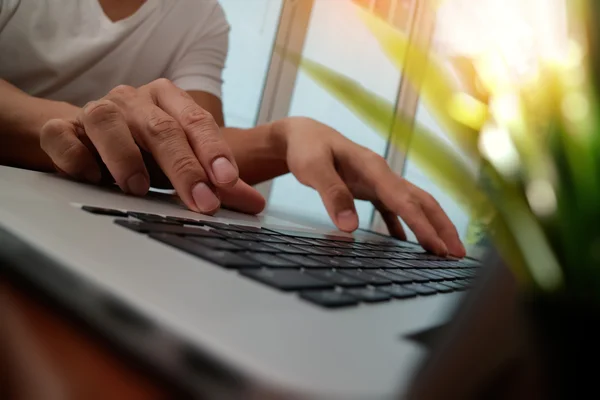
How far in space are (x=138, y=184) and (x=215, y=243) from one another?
237 mm

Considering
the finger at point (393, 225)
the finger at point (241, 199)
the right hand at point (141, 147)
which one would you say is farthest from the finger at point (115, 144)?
the finger at point (393, 225)

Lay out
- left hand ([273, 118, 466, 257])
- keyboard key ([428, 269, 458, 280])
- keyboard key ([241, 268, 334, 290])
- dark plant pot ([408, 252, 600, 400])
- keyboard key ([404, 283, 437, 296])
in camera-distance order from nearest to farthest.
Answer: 1. dark plant pot ([408, 252, 600, 400])
2. keyboard key ([241, 268, 334, 290])
3. keyboard key ([404, 283, 437, 296])
4. keyboard key ([428, 269, 458, 280])
5. left hand ([273, 118, 466, 257])

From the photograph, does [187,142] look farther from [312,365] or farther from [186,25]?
[186,25]

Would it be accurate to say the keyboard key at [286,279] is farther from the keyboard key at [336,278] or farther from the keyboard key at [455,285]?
the keyboard key at [455,285]

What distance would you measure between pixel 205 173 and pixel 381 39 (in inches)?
14.7

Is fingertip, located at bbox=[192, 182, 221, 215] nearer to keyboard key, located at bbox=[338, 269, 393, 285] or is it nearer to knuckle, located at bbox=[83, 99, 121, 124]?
knuckle, located at bbox=[83, 99, 121, 124]

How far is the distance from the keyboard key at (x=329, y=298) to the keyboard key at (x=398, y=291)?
0.05 metres

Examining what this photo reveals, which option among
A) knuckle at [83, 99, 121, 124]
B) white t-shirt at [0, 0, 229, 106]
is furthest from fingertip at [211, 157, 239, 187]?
white t-shirt at [0, 0, 229, 106]

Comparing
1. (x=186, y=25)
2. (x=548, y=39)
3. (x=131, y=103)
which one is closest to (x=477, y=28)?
(x=548, y=39)

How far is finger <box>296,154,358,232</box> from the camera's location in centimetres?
63

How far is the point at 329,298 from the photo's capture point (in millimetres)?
197

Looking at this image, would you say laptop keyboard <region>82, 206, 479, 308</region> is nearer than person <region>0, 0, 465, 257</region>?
Yes

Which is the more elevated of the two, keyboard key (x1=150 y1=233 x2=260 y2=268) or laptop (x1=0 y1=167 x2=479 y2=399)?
keyboard key (x1=150 y1=233 x2=260 y2=268)

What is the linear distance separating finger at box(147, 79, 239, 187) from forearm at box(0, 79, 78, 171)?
15cm
